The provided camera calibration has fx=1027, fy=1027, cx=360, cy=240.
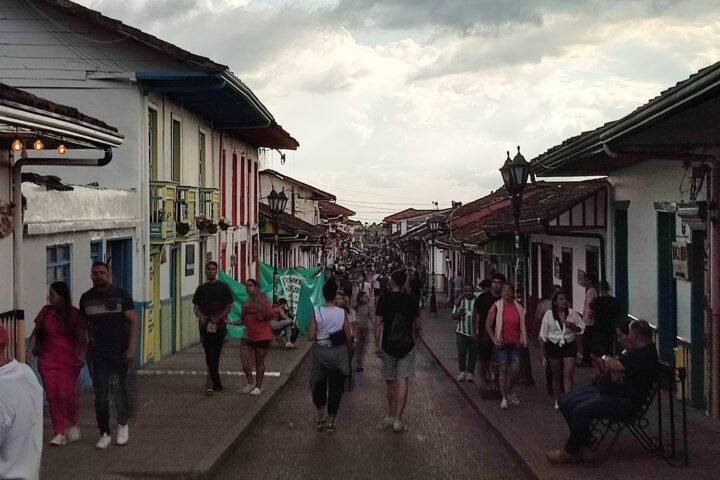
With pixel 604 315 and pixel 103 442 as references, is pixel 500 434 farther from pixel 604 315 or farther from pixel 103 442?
pixel 604 315

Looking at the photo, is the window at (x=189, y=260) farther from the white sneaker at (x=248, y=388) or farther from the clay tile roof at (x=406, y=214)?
the clay tile roof at (x=406, y=214)

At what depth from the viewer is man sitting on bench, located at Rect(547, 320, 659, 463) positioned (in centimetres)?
879

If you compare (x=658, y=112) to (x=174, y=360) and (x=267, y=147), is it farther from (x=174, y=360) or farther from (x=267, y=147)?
(x=267, y=147)

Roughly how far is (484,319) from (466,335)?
178cm

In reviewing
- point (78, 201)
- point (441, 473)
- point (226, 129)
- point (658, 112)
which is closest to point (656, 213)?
point (658, 112)

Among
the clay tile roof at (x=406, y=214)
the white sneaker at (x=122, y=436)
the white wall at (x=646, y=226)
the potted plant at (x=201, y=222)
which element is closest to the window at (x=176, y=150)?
the potted plant at (x=201, y=222)

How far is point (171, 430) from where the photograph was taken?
1074cm

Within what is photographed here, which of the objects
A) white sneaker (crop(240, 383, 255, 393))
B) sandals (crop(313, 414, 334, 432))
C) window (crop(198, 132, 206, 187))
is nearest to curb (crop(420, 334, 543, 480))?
sandals (crop(313, 414, 334, 432))

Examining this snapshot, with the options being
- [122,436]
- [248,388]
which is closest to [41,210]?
[122,436]

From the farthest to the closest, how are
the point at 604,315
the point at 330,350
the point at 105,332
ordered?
the point at 604,315, the point at 330,350, the point at 105,332

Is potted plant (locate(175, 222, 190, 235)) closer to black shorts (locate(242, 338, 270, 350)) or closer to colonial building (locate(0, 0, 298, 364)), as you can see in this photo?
colonial building (locate(0, 0, 298, 364))

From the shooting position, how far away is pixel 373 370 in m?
18.2

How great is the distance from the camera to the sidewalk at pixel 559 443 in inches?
341

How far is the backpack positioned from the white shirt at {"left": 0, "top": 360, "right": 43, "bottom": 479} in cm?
609
